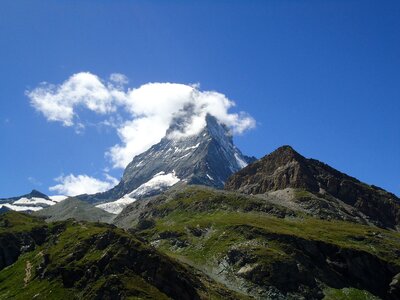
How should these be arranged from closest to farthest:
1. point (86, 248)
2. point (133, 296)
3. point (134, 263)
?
point (133, 296) → point (134, 263) → point (86, 248)

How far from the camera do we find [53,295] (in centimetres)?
15425

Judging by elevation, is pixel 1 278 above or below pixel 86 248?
below

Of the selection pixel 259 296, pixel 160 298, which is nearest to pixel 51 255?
pixel 160 298

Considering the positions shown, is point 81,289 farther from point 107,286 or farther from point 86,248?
point 86,248

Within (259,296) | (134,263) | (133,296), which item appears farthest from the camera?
(259,296)

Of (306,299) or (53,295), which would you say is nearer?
(53,295)

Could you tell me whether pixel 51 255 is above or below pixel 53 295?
above

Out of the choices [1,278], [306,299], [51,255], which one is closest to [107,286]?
[51,255]

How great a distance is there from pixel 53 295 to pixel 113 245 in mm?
27025

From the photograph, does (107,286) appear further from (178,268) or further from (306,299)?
(306,299)

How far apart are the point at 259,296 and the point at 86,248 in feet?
218

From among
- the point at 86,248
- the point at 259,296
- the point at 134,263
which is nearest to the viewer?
the point at 134,263

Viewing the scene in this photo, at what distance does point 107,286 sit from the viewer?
15200 centimetres

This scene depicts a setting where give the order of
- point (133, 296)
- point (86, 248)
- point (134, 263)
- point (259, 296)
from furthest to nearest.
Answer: point (259, 296) < point (86, 248) < point (134, 263) < point (133, 296)
